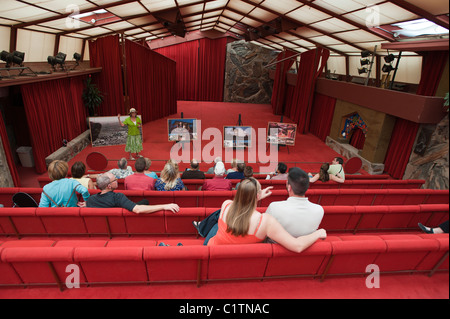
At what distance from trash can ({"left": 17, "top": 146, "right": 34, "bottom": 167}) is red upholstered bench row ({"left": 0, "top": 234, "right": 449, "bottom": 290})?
501 centimetres

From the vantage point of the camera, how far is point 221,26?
593 inches

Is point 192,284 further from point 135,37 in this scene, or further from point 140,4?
point 135,37

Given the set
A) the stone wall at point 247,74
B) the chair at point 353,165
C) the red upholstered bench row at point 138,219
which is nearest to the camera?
the red upholstered bench row at point 138,219

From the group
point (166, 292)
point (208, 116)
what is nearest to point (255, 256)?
point (166, 292)

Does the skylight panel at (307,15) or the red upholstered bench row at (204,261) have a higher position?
the skylight panel at (307,15)

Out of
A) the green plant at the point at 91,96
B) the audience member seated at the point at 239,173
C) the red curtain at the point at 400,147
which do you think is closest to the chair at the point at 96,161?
the audience member seated at the point at 239,173

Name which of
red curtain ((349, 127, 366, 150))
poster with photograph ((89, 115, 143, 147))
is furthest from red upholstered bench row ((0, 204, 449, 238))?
red curtain ((349, 127, 366, 150))

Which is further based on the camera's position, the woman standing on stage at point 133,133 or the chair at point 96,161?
the woman standing on stage at point 133,133

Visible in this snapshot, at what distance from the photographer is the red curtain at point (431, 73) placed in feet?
16.9

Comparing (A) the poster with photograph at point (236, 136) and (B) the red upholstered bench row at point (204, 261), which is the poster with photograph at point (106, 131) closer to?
(A) the poster with photograph at point (236, 136)

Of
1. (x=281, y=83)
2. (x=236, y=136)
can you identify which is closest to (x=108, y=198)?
(x=236, y=136)

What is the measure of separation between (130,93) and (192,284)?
27.7ft

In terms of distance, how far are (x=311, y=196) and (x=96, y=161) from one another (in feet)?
14.5

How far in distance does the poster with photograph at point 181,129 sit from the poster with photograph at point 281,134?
258cm
